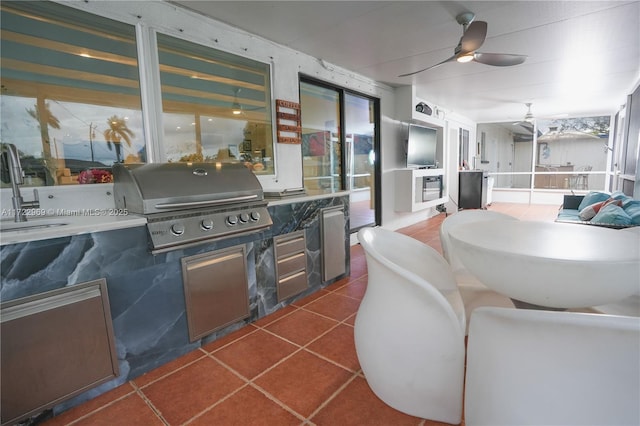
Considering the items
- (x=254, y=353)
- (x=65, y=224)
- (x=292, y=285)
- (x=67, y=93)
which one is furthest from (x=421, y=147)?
(x=65, y=224)

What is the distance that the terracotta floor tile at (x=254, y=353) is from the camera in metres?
1.87

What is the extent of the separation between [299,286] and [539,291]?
6.28 ft

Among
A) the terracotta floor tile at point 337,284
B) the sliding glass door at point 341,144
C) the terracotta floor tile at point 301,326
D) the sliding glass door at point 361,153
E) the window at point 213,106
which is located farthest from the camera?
the sliding glass door at point 361,153

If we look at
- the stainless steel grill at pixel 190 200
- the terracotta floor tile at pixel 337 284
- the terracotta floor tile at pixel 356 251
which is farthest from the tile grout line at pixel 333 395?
the terracotta floor tile at pixel 356 251

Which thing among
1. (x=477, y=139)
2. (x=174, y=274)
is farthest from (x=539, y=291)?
(x=477, y=139)

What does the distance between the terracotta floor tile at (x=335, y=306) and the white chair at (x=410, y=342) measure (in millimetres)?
945

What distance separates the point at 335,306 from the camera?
267cm

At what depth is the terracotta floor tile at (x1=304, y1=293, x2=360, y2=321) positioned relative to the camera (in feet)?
8.26

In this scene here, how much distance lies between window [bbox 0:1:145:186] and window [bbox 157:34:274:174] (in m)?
0.27

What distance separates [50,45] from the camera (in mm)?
1902

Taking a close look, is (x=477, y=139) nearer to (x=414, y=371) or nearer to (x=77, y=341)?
(x=414, y=371)

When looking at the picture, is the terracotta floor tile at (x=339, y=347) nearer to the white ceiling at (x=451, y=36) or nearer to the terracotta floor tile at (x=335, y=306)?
the terracotta floor tile at (x=335, y=306)

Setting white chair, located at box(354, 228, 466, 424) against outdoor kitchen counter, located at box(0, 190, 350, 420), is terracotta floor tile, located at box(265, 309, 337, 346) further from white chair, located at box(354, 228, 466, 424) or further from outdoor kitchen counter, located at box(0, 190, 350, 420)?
white chair, located at box(354, 228, 466, 424)

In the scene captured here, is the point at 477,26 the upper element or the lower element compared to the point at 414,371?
upper
